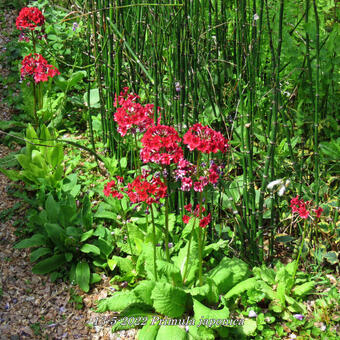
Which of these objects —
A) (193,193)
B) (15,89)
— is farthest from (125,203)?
(15,89)

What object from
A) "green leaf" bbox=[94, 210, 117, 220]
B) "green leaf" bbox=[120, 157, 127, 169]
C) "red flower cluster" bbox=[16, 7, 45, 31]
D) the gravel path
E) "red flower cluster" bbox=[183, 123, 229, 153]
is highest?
"red flower cluster" bbox=[16, 7, 45, 31]

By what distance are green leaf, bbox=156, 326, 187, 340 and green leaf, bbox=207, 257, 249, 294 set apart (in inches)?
10.5

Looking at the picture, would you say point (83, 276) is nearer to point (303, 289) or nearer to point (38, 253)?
point (38, 253)

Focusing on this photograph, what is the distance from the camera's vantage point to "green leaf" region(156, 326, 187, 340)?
1815 millimetres

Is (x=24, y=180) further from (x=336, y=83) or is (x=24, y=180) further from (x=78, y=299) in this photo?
(x=336, y=83)

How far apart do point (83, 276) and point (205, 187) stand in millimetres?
862

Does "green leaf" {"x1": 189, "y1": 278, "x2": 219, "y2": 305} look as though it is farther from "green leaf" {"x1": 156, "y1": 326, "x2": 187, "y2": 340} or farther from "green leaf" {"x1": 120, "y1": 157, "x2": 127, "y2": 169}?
"green leaf" {"x1": 120, "y1": 157, "x2": 127, "y2": 169}

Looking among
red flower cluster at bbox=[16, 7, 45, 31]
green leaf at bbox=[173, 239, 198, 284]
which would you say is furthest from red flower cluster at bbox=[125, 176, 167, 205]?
red flower cluster at bbox=[16, 7, 45, 31]

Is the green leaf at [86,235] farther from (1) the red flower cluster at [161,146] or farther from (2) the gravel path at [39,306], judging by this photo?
(1) the red flower cluster at [161,146]

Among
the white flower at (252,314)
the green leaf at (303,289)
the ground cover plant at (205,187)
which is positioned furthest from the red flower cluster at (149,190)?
the green leaf at (303,289)

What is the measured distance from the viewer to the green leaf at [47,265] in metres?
2.24

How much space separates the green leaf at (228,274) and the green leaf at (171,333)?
0.87ft

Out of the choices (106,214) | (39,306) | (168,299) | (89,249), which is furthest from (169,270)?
(39,306)

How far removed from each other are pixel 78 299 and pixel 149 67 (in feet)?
4.63
